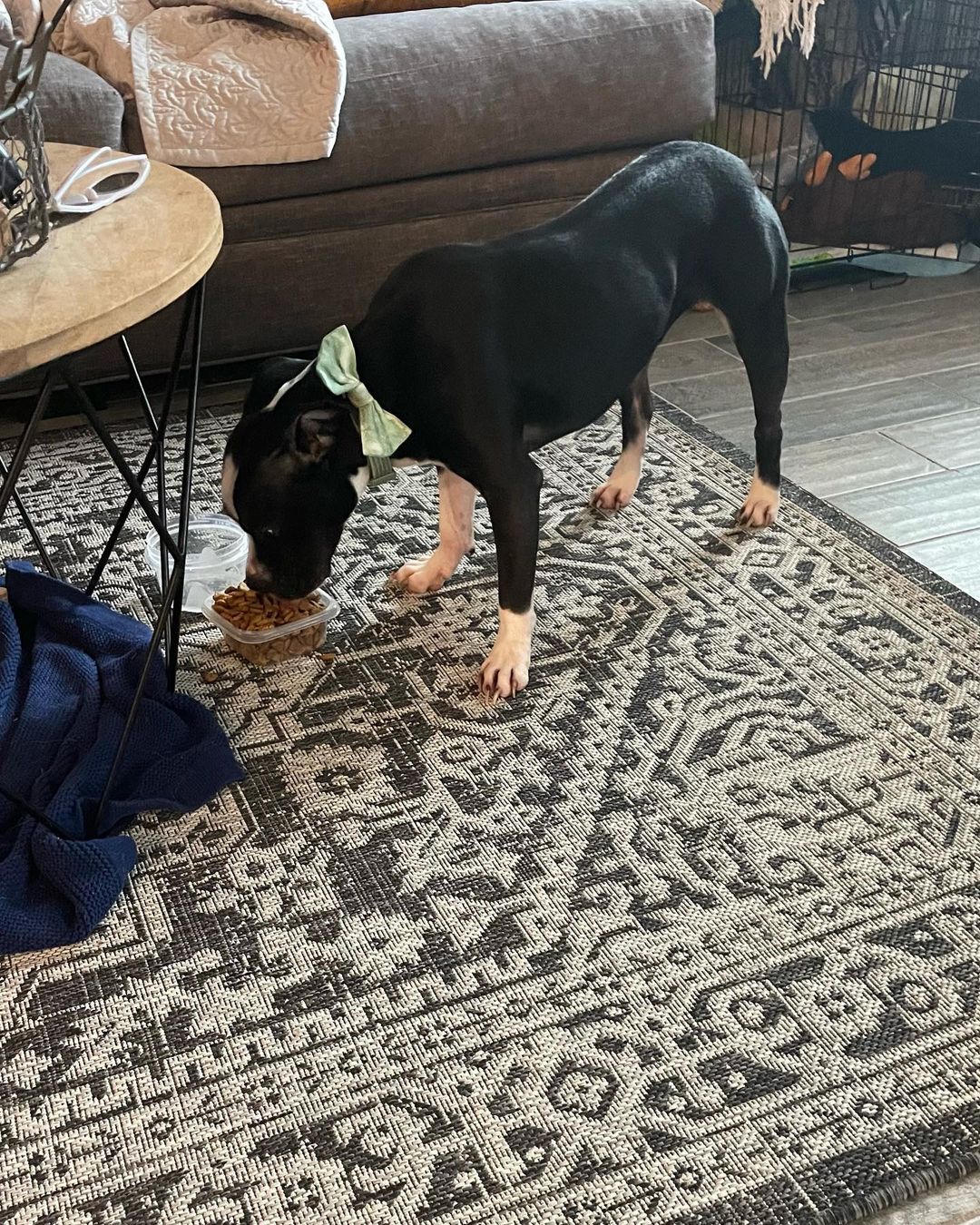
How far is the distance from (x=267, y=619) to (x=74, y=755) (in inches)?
12.9

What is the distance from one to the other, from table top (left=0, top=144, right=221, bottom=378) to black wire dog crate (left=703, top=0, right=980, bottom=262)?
6.37ft

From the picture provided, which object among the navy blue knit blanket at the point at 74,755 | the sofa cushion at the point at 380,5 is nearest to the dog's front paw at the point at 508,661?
the navy blue knit blanket at the point at 74,755

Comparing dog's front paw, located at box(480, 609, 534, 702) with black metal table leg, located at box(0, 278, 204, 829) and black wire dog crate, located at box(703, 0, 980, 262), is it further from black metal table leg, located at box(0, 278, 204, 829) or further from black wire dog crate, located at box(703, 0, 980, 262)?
black wire dog crate, located at box(703, 0, 980, 262)

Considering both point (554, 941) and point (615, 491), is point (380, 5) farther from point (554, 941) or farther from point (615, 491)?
point (554, 941)

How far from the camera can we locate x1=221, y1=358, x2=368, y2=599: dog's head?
1.47 metres

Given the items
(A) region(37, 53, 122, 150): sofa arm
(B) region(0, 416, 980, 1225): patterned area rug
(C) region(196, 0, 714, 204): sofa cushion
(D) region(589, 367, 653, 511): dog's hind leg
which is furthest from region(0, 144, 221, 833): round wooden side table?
(C) region(196, 0, 714, 204): sofa cushion

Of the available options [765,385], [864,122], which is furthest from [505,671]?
[864,122]

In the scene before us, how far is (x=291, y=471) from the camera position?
1479 mm

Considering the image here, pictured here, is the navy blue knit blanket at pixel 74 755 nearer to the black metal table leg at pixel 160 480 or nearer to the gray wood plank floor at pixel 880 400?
the black metal table leg at pixel 160 480

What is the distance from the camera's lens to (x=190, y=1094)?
1.11 meters

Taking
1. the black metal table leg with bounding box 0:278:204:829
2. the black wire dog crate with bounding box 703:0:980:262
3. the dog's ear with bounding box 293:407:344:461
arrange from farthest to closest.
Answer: the black wire dog crate with bounding box 703:0:980:262, the dog's ear with bounding box 293:407:344:461, the black metal table leg with bounding box 0:278:204:829

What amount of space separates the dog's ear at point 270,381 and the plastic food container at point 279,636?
288 millimetres

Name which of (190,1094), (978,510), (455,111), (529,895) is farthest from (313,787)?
(455,111)

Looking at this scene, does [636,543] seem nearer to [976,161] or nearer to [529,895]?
[529,895]
